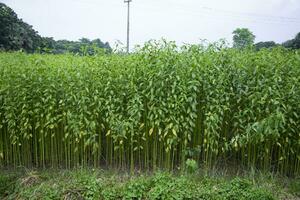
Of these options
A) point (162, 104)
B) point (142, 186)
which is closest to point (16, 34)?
point (162, 104)

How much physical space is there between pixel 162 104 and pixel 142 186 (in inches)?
33.1

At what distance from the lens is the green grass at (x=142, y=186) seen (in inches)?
116

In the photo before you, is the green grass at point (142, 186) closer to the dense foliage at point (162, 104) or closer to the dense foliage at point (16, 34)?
the dense foliage at point (162, 104)

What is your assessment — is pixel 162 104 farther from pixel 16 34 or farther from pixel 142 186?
pixel 16 34

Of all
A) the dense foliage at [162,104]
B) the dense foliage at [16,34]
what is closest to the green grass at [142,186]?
the dense foliage at [162,104]

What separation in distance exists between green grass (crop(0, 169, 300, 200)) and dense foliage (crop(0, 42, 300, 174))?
0.23 m

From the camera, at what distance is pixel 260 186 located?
10.3ft

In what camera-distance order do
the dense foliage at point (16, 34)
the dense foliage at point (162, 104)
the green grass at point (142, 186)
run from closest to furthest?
the green grass at point (142, 186)
the dense foliage at point (162, 104)
the dense foliage at point (16, 34)

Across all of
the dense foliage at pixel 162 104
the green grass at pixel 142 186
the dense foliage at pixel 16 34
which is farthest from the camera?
the dense foliage at pixel 16 34

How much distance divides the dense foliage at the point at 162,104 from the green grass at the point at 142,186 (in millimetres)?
227

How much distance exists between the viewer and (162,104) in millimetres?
3180

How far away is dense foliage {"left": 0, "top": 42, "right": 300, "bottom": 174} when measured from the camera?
316 centimetres

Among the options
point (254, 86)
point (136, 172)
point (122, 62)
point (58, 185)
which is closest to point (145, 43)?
point (122, 62)

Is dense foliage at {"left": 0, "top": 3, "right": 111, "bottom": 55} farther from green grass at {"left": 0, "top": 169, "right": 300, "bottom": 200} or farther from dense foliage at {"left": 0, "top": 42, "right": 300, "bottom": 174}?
green grass at {"left": 0, "top": 169, "right": 300, "bottom": 200}
